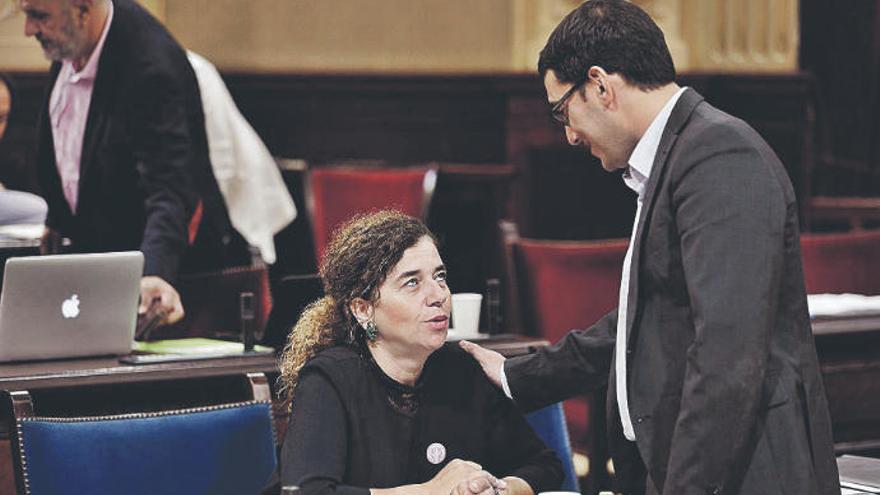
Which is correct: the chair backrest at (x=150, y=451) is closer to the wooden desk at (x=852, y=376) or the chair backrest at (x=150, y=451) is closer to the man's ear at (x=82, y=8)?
the man's ear at (x=82, y=8)

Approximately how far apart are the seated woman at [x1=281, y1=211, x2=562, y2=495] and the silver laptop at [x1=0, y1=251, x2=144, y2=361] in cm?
66

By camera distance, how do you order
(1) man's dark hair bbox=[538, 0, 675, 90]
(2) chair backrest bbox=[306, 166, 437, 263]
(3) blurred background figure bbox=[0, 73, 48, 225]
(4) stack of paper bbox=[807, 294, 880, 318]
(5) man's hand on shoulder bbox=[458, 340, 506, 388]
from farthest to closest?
(2) chair backrest bbox=[306, 166, 437, 263]
(3) blurred background figure bbox=[0, 73, 48, 225]
(4) stack of paper bbox=[807, 294, 880, 318]
(5) man's hand on shoulder bbox=[458, 340, 506, 388]
(1) man's dark hair bbox=[538, 0, 675, 90]

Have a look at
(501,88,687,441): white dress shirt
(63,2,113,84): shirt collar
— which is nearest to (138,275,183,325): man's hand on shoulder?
(63,2,113,84): shirt collar

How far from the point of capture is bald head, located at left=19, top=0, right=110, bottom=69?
366cm

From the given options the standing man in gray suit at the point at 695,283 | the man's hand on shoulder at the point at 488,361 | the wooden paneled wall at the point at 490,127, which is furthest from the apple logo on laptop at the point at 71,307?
the wooden paneled wall at the point at 490,127

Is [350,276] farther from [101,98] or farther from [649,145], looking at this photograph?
[101,98]

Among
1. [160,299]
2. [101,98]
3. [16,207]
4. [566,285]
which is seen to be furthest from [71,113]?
[566,285]

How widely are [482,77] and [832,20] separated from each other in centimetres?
216

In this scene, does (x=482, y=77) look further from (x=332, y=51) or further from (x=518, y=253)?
(x=518, y=253)

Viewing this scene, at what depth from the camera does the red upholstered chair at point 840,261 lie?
14.6 feet

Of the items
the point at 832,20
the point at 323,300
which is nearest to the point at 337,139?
the point at 832,20

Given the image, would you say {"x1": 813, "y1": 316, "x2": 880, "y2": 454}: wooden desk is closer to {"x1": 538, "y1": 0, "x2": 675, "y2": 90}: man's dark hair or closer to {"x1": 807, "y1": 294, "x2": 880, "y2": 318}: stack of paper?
{"x1": 807, "y1": 294, "x2": 880, "y2": 318}: stack of paper

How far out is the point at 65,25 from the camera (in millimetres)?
3670

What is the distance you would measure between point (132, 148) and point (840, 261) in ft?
7.12
